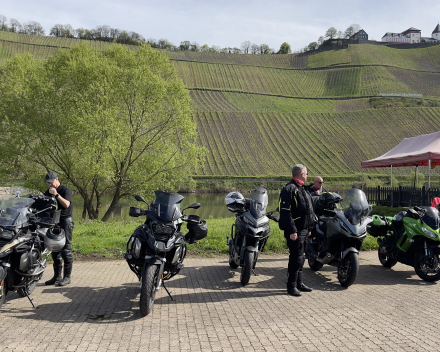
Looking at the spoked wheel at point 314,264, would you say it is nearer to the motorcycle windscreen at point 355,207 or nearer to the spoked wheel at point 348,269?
the spoked wheel at point 348,269

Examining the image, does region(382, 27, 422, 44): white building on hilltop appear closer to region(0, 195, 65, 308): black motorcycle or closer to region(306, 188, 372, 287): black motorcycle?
region(306, 188, 372, 287): black motorcycle

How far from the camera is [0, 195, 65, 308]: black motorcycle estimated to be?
522cm

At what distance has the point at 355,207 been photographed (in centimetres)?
716

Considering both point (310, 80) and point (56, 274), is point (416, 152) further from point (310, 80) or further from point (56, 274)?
point (310, 80)

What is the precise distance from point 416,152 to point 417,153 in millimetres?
578

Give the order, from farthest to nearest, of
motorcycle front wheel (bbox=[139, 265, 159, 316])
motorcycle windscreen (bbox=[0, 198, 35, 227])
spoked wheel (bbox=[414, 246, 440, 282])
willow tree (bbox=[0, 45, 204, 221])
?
willow tree (bbox=[0, 45, 204, 221]), spoked wheel (bbox=[414, 246, 440, 282]), motorcycle windscreen (bbox=[0, 198, 35, 227]), motorcycle front wheel (bbox=[139, 265, 159, 316])

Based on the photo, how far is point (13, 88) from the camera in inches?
858

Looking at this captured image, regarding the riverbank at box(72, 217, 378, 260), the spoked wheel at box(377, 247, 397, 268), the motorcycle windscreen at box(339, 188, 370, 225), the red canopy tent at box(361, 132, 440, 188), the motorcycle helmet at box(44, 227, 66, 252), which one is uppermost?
the red canopy tent at box(361, 132, 440, 188)

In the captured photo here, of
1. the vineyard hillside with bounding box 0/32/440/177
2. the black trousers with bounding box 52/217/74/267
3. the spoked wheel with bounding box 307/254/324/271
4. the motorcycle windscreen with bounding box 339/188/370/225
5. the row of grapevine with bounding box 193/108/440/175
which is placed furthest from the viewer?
the vineyard hillside with bounding box 0/32/440/177

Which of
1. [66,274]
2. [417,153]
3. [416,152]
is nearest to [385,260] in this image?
[66,274]

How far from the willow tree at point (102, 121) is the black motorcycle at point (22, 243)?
13.9 m

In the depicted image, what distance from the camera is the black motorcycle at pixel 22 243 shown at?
5223 millimetres

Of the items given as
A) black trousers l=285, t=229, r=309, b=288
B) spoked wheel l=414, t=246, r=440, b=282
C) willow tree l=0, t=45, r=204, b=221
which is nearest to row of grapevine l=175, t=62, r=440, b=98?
willow tree l=0, t=45, r=204, b=221

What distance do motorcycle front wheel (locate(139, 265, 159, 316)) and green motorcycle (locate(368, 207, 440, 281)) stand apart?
4.97m
